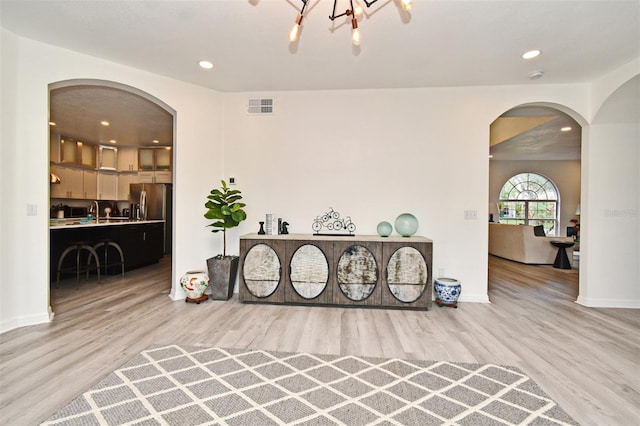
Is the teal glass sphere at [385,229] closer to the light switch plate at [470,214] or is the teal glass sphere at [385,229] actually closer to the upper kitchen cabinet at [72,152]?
the light switch plate at [470,214]

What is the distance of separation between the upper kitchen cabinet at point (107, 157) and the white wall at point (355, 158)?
15.4ft

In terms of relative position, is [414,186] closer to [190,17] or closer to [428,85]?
[428,85]

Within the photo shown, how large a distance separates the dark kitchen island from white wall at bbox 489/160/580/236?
975 centimetres

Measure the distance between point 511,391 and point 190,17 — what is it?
3.65m

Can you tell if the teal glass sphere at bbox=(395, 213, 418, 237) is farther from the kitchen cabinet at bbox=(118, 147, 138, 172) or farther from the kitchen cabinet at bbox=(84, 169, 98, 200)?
the kitchen cabinet at bbox=(84, 169, 98, 200)

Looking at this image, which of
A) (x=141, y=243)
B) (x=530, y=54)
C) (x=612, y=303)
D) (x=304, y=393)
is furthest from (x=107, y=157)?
(x=612, y=303)

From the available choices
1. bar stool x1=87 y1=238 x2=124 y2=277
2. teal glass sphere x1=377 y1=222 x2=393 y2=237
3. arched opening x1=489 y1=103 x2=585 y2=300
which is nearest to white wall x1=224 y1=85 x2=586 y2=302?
teal glass sphere x1=377 y1=222 x2=393 y2=237

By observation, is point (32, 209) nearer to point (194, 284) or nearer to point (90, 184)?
point (194, 284)

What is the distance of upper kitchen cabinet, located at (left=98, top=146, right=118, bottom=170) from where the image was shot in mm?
6891

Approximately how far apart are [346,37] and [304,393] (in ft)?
9.61

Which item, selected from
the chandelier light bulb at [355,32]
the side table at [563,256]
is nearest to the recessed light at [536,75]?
the chandelier light bulb at [355,32]

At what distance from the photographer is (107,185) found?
7.03 meters

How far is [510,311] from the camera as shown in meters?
3.35

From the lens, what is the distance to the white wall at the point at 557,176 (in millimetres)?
9258
